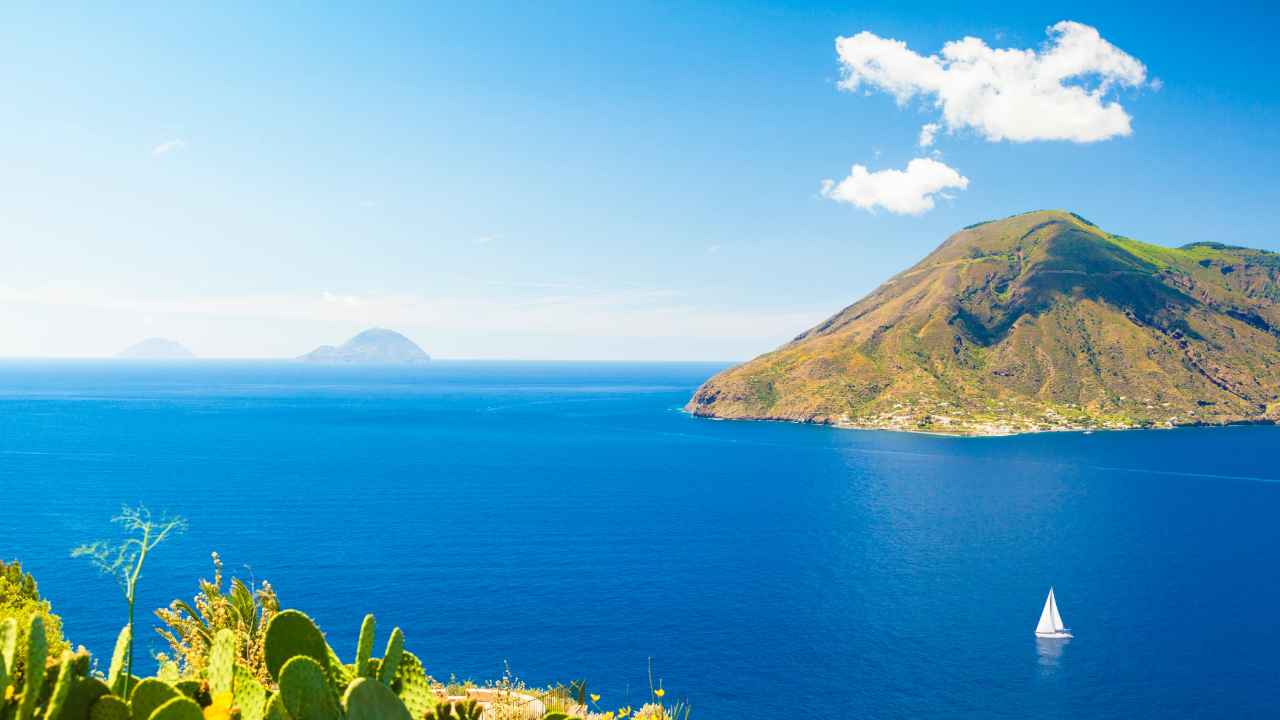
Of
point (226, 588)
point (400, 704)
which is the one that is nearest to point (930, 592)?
point (226, 588)

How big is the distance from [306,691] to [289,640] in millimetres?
2389

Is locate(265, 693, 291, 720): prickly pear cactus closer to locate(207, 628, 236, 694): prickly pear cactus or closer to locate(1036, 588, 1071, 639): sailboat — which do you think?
locate(207, 628, 236, 694): prickly pear cactus

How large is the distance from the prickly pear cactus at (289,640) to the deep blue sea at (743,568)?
5061 cm

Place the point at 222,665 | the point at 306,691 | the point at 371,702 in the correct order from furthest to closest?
the point at 222,665
the point at 306,691
the point at 371,702

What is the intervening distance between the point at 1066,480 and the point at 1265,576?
64014mm

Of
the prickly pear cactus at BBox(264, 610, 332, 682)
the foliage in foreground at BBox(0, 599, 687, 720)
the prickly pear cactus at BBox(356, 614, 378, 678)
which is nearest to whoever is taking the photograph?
the foliage in foreground at BBox(0, 599, 687, 720)

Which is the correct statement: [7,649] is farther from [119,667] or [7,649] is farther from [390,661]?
[390,661]

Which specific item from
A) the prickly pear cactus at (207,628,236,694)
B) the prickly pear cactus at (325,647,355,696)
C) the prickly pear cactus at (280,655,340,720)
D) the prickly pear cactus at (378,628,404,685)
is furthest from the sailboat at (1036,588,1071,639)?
the prickly pear cactus at (207,628,236,694)

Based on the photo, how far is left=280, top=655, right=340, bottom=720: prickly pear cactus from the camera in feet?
32.3

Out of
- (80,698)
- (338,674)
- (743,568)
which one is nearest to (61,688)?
(80,698)

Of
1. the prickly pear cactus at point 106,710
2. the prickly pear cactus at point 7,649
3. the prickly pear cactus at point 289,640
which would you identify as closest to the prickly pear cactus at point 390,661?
the prickly pear cactus at point 289,640

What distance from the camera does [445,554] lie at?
95.3 metres

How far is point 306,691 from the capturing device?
32.7 feet

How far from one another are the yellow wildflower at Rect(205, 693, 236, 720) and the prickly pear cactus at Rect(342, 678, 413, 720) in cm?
288
